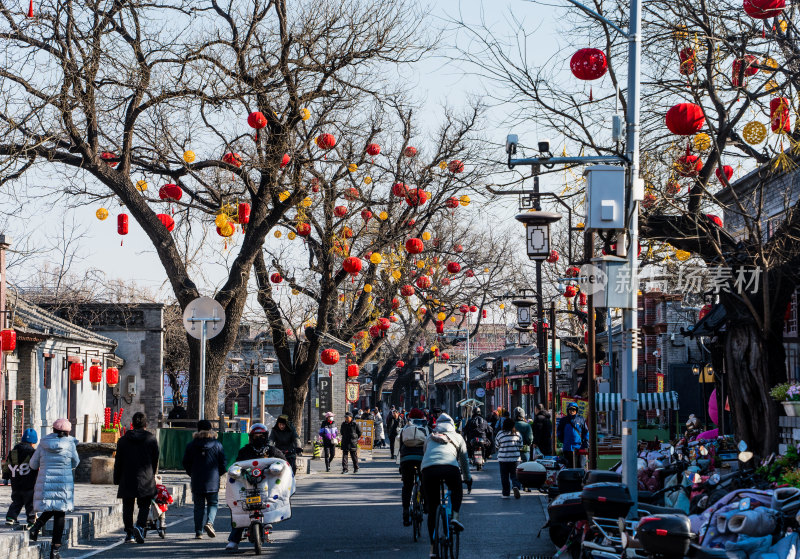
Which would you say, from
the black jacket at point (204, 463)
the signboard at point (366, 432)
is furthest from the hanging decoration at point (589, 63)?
the signboard at point (366, 432)

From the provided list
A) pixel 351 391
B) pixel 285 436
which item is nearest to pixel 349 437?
pixel 285 436

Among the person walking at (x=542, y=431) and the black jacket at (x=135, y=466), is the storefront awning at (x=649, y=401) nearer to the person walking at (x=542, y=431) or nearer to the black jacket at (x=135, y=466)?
the person walking at (x=542, y=431)

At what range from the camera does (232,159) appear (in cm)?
2097

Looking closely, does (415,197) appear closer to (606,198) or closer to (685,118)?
(606,198)

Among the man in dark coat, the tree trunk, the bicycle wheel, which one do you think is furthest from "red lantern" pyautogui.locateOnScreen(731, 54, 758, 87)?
the man in dark coat

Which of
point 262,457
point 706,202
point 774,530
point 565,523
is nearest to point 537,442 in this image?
point 706,202

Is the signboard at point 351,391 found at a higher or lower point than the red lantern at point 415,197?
lower

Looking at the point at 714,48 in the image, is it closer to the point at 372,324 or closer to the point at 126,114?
the point at 126,114

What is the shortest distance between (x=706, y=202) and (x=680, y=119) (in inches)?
261

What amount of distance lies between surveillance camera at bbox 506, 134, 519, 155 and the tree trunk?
4.50 m

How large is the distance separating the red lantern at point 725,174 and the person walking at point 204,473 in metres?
7.84

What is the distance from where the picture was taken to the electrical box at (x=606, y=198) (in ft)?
39.5

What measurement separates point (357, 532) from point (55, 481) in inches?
173

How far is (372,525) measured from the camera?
52.2ft
